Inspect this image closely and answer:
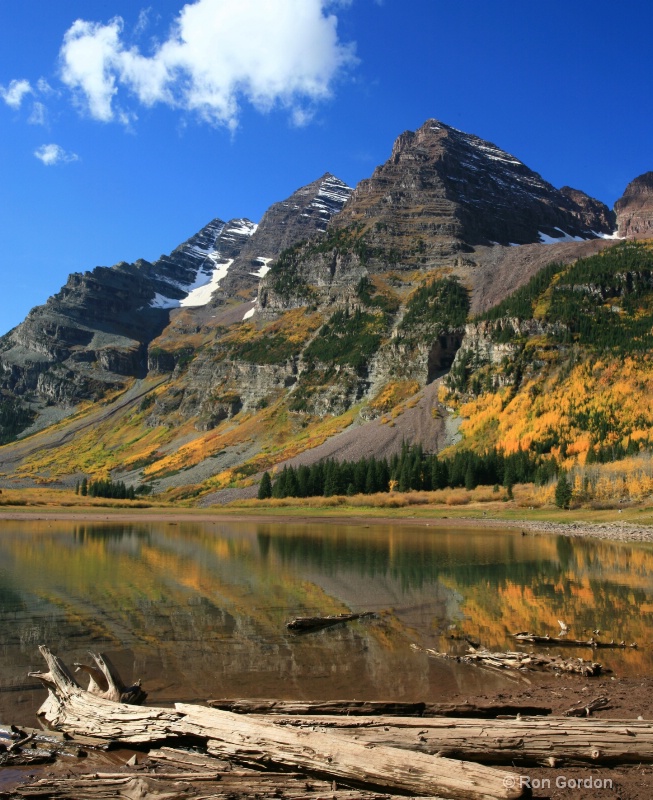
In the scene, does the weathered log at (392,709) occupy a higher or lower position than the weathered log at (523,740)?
lower

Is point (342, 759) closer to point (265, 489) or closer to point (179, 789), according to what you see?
point (179, 789)

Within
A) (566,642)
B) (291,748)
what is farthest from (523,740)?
(566,642)

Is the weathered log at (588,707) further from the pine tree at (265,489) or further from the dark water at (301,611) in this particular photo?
the pine tree at (265,489)

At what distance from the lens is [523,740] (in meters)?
9.52

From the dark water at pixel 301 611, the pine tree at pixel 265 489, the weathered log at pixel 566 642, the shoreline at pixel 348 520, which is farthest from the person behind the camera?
the pine tree at pixel 265 489

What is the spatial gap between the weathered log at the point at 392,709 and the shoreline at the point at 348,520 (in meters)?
53.9

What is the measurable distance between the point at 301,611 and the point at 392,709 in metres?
15.6

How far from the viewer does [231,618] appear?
79.6 ft

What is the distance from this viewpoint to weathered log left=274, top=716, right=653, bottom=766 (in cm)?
943

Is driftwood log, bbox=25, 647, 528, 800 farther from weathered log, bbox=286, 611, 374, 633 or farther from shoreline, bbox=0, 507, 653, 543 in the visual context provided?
shoreline, bbox=0, 507, 653, 543

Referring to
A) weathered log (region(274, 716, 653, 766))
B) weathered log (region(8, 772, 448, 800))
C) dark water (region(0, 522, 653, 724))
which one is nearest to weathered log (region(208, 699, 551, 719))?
weathered log (region(274, 716, 653, 766))


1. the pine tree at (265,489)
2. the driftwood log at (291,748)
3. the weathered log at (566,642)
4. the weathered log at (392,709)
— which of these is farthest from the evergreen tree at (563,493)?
the driftwood log at (291,748)

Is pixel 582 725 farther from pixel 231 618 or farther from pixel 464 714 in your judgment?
pixel 231 618

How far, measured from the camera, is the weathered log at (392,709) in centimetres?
1109
